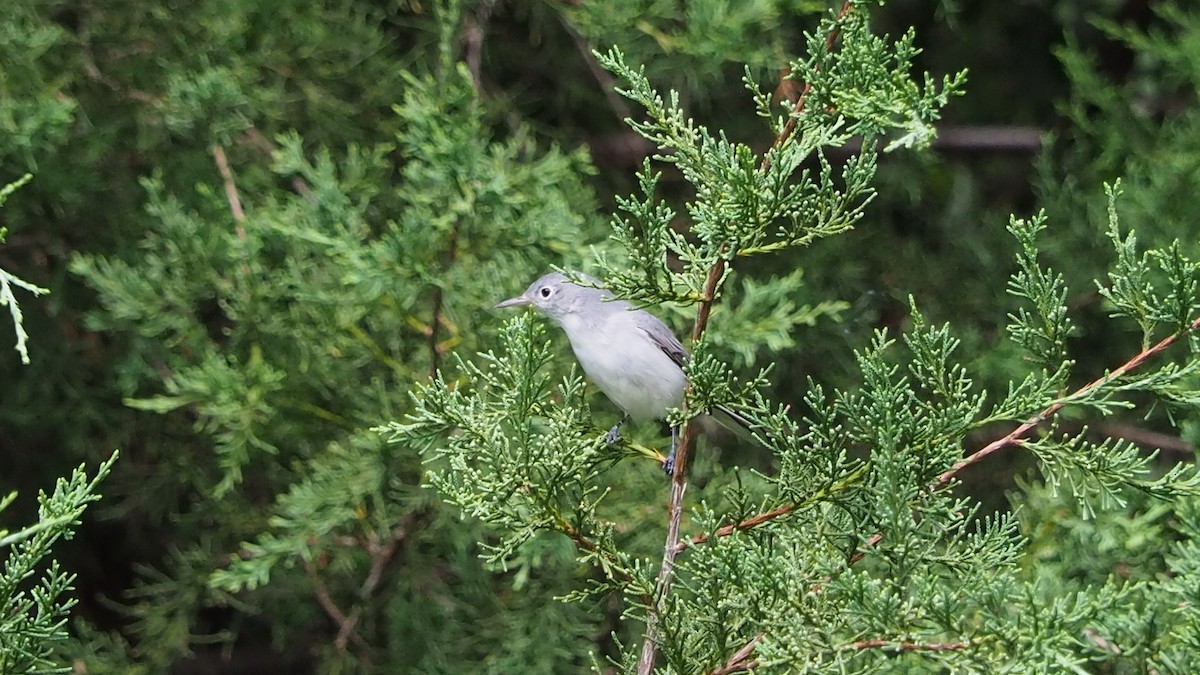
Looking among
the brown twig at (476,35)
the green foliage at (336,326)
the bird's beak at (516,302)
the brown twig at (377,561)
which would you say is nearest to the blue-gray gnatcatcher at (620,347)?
the bird's beak at (516,302)

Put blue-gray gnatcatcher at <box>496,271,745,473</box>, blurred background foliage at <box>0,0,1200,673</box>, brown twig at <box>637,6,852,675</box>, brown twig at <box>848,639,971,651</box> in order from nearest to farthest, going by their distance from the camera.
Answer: brown twig at <box>848,639,971,651</box> < brown twig at <box>637,6,852,675</box> < blue-gray gnatcatcher at <box>496,271,745,473</box> < blurred background foliage at <box>0,0,1200,673</box>

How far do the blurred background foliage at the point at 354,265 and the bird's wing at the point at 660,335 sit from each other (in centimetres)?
17

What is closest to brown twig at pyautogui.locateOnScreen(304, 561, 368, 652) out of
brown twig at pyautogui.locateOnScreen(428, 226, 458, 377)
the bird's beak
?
brown twig at pyautogui.locateOnScreen(428, 226, 458, 377)

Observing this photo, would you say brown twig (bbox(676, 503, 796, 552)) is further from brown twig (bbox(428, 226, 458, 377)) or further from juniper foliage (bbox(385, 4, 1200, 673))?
brown twig (bbox(428, 226, 458, 377))

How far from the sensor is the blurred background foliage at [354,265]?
116 inches

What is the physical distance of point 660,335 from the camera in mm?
2852

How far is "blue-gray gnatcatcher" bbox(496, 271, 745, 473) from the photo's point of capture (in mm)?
2707

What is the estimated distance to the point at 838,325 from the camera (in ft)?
12.9

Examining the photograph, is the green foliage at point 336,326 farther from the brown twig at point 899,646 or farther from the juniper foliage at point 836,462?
the brown twig at point 899,646

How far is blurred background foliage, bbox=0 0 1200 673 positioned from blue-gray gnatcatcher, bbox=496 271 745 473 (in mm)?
119

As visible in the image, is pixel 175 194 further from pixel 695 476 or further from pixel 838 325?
pixel 838 325

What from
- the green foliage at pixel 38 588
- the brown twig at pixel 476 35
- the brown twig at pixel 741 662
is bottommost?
the brown twig at pixel 741 662

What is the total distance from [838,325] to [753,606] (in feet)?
7.51

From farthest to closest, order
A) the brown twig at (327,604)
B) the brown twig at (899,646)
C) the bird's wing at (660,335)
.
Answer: the brown twig at (327,604) → the bird's wing at (660,335) → the brown twig at (899,646)
